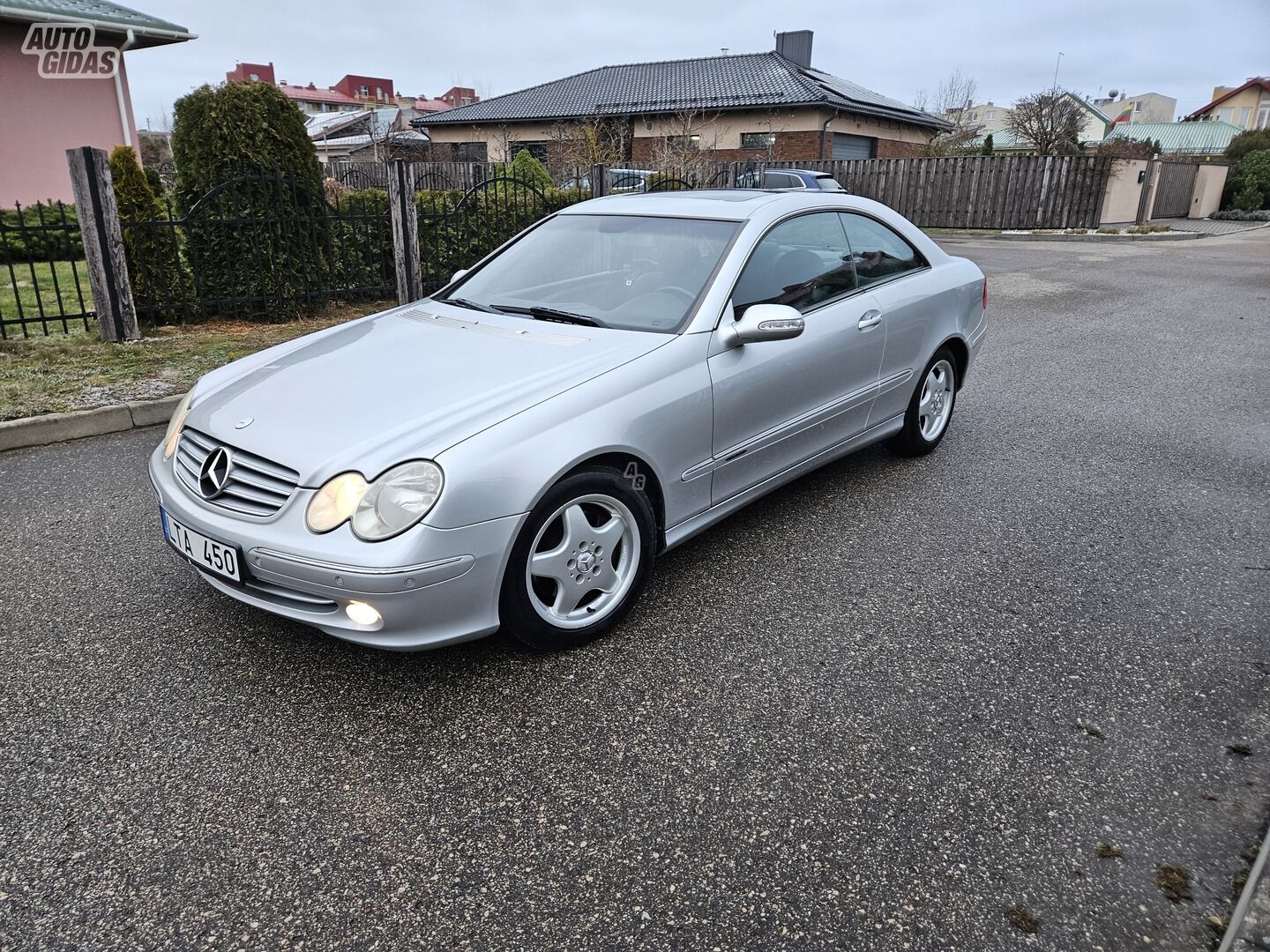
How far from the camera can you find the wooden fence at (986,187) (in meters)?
23.4

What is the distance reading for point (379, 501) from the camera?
2.59m

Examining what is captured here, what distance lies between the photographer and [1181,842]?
227 centimetres

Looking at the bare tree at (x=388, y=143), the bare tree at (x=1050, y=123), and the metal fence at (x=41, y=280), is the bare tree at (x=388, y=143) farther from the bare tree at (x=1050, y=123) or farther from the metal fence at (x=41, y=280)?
the bare tree at (x=1050, y=123)

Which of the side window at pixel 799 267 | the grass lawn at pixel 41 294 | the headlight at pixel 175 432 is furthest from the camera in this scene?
the grass lawn at pixel 41 294

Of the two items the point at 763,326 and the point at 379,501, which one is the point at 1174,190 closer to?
the point at 763,326

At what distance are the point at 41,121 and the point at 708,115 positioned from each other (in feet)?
68.6

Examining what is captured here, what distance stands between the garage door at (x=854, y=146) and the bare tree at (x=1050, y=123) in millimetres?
5040

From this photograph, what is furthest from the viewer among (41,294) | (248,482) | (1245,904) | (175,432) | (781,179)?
(781,179)

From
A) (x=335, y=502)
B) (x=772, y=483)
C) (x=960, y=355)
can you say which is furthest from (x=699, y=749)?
(x=960, y=355)

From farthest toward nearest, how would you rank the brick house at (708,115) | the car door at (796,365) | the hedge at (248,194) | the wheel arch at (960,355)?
the brick house at (708,115)
the hedge at (248,194)
the wheel arch at (960,355)
the car door at (796,365)

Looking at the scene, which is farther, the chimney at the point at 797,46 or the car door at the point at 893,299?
the chimney at the point at 797,46

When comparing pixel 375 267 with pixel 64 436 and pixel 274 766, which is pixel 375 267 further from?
pixel 274 766

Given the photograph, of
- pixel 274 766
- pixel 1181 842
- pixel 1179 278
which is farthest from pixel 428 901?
pixel 1179 278

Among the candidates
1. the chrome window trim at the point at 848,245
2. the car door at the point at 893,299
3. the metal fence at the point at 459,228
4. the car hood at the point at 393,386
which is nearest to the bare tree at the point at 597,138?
the metal fence at the point at 459,228
